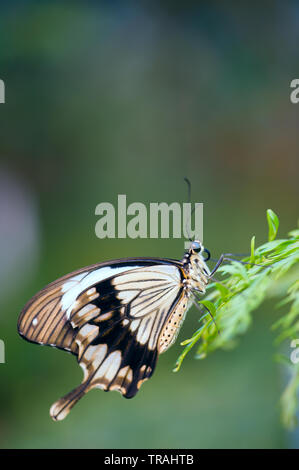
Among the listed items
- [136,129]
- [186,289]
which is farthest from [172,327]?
[136,129]

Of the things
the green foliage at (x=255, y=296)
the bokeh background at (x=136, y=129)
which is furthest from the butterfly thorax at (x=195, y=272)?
the bokeh background at (x=136, y=129)

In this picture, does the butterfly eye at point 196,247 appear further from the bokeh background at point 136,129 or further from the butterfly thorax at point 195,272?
the bokeh background at point 136,129

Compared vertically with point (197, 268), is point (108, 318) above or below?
below

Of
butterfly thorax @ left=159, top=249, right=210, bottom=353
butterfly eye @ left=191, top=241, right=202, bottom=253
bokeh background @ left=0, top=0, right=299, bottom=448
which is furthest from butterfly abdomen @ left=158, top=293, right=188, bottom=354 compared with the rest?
bokeh background @ left=0, top=0, right=299, bottom=448

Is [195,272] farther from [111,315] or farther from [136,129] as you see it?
[136,129]

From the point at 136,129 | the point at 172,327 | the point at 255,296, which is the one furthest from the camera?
the point at 136,129
